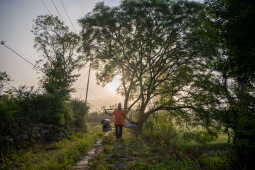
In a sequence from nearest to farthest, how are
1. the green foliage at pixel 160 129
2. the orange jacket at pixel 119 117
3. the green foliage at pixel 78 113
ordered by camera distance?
the orange jacket at pixel 119 117 < the green foliage at pixel 160 129 < the green foliage at pixel 78 113

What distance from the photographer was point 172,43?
1334 centimetres

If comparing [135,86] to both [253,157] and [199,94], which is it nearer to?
[199,94]

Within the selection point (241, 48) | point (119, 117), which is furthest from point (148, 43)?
point (241, 48)

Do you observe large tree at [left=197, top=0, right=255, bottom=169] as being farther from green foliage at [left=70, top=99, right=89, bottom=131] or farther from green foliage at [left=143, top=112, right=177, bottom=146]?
green foliage at [left=70, top=99, right=89, bottom=131]

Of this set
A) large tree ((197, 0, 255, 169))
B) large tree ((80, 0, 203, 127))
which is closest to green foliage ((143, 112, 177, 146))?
large tree ((80, 0, 203, 127))

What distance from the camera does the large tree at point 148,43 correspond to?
39.2 feet

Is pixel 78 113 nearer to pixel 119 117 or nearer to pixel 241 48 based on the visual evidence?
pixel 119 117

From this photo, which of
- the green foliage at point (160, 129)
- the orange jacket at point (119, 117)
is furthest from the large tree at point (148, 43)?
the orange jacket at point (119, 117)

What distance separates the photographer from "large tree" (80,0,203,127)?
11945 millimetres

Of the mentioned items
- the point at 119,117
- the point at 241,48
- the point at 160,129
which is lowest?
the point at 160,129

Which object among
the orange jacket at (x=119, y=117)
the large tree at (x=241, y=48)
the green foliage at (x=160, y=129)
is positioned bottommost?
the green foliage at (x=160, y=129)

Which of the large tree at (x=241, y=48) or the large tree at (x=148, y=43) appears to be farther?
the large tree at (x=148, y=43)

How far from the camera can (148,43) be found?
12922 millimetres

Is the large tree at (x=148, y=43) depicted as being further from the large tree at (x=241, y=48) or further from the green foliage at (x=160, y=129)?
the large tree at (x=241, y=48)
